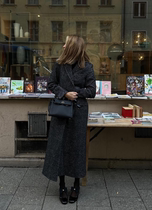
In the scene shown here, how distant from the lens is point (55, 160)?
3.27 metres

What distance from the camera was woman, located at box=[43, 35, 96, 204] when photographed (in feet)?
10.6

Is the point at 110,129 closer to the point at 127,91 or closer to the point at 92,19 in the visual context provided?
the point at 127,91

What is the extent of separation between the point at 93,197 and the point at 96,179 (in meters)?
0.58

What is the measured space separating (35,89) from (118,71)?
1765 mm

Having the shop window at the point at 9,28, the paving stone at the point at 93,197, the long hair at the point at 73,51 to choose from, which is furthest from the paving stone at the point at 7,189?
the shop window at the point at 9,28

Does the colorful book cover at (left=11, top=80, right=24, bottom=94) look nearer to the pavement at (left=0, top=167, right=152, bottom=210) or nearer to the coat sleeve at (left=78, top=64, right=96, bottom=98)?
the pavement at (left=0, top=167, right=152, bottom=210)

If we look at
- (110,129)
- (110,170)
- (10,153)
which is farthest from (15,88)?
(110,170)

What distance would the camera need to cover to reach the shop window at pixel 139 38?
5.29 metres

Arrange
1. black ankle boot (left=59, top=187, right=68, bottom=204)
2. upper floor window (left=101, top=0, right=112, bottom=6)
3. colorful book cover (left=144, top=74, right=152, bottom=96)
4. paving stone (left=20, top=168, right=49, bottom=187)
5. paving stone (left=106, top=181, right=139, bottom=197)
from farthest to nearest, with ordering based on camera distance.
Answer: upper floor window (left=101, top=0, right=112, bottom=6), colorful book cover (left=144, top=74, right=152, bottom=96), paving stone (left=20, top=168, right=49, bottom=187), paving stone (left=106, top=181, right=139, bottom=197), black ankle boot (left=59, top=187, right=68, bottom=204)

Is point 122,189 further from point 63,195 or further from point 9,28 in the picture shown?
point 9,28

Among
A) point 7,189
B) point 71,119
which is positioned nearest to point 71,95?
point 71,119

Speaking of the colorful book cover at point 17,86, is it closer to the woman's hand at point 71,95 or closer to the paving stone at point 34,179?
the paving stone at point 34,179

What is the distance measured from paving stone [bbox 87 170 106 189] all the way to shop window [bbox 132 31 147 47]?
271 centimetres

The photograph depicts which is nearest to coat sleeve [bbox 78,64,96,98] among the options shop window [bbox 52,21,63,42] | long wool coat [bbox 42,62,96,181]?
long wool coat [bbox 42,62,96,181]
